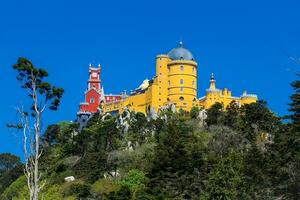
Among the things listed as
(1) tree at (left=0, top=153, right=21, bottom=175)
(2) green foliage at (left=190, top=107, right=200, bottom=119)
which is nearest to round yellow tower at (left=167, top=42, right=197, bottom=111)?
(2) green foliage at (left=190, top=107, right=200, bottom=119)

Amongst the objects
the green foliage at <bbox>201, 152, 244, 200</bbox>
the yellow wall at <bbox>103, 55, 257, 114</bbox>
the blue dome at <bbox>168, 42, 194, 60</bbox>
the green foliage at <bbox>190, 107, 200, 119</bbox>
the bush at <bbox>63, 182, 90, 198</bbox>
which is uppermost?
the blue dome at <bbox>168, 42, 194, 60</bbox>

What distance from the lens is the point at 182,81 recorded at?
8569 cm

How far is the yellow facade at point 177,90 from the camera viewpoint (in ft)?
276

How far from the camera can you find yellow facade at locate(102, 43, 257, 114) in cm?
8419

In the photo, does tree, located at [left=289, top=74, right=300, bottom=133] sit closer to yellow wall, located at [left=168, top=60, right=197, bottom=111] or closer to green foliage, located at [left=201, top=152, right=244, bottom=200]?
green foliage, located at [left=201, top=152, right=244, bottom=200]

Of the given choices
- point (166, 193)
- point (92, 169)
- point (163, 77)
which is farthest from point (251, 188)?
point (163, 77)

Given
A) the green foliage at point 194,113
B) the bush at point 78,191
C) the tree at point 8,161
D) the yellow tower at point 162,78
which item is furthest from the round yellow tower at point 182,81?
the bush at point 78,191

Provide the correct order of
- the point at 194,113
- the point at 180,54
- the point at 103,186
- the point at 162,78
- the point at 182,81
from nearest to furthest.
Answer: the point at 103,186 < the point at 194,113 < the point at 182,81 < the point at 162,78 < the point at 180,54

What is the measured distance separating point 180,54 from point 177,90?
542 centimetres

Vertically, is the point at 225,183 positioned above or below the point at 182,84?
below

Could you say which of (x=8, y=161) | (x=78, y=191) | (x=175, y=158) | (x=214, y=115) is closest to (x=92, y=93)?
(x=8, y=161)

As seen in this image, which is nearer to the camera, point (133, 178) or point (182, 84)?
point (133, 178)

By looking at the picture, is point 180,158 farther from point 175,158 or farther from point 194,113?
point 194,113

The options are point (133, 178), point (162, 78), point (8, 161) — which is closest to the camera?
point (133, 178)
